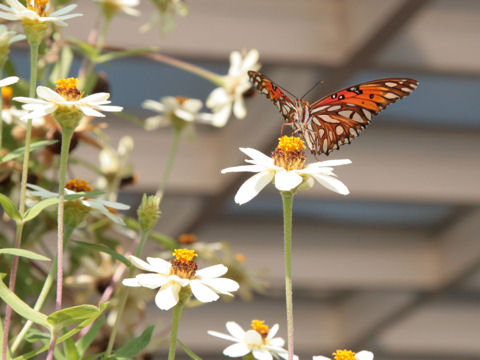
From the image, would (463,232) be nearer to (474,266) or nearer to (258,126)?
(474,266)

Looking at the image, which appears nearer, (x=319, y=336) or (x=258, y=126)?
(x=258, y=126)

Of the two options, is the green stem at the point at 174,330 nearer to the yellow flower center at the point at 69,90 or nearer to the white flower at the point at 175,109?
the yellow flower center at the point at 69,90

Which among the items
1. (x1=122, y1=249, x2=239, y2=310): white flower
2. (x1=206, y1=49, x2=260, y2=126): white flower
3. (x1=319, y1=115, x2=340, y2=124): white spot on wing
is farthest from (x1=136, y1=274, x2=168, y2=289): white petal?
(x1=206, y1=49, x2=260, y2=126): white flower

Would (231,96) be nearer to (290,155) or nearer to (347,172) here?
(290,155)

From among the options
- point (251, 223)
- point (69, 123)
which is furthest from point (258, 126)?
point (69, 123)

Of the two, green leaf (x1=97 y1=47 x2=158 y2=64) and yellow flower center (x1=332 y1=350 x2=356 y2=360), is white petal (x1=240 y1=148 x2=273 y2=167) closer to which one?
yellow flower center (x1=332 y1=350 x2=356 y2=360)

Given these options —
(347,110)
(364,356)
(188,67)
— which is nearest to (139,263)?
(364,356)

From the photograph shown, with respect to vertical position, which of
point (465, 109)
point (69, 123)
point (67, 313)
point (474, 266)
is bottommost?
point (67, 313)
